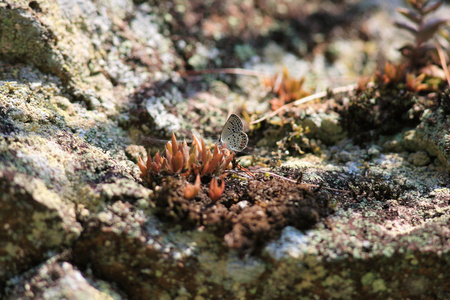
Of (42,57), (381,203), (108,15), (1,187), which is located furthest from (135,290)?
(108,15)

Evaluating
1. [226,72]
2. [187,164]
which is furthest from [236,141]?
[226,72]

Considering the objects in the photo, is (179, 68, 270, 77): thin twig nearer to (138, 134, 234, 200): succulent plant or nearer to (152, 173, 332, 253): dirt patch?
(138, 134, 234, 200): succulent plant

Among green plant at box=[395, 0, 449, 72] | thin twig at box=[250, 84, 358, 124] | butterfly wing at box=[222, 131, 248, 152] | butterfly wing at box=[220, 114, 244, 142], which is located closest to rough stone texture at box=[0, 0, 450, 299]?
thin twig at box=[250, 84, 358, 124]

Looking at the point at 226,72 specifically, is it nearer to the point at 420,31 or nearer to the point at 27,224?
the point at 420,31

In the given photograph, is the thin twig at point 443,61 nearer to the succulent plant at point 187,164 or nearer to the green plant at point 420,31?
the green plant at point 420,31

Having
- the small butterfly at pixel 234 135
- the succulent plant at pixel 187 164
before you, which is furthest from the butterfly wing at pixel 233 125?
the succulent plant at pixel 187 164
